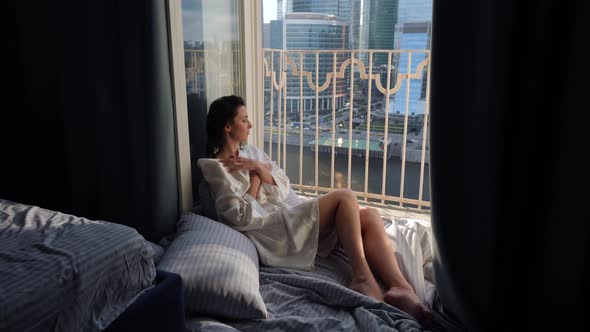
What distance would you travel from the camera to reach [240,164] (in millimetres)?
2277

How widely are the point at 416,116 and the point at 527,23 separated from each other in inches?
81.4

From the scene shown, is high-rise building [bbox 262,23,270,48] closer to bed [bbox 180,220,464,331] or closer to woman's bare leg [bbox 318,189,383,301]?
woman's bare leg [bbox 318,189,383,301]

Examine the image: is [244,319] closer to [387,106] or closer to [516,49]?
[516,49]

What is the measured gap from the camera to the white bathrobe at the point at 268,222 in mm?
2059

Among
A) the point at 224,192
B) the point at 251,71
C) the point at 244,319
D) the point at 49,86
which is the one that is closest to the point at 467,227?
the point at 244,319

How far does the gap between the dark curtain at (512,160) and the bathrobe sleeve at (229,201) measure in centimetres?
86

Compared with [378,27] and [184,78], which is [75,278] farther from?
[378,27]

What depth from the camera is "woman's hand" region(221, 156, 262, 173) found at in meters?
2.26

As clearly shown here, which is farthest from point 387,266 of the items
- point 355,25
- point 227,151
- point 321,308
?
point 355,25

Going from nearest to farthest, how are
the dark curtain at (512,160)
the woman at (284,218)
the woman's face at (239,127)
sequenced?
the dark curtain at (512,160) < the woman at (284,218) < the woman's face at (239,127)

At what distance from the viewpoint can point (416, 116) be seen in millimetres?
3406

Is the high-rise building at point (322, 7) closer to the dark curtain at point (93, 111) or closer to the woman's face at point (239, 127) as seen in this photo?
the woman's face at point (239, 127)

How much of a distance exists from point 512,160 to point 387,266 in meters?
0.75

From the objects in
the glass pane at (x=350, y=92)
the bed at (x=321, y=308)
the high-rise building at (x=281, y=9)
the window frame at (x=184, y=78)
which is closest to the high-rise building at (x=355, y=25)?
the glass pane at (x=350, y=92)
